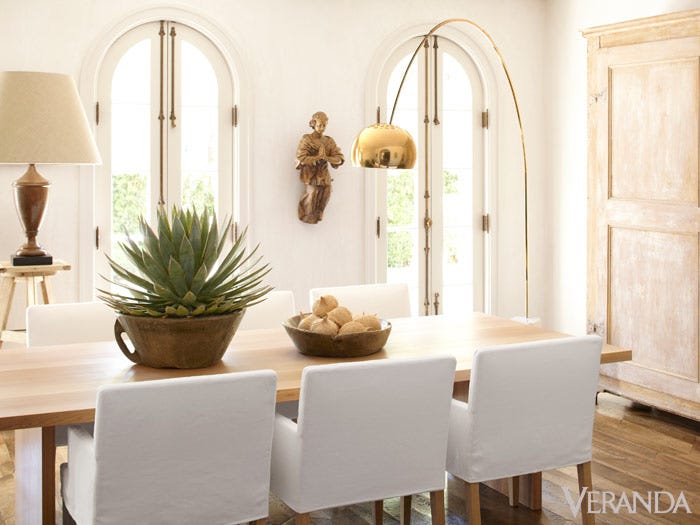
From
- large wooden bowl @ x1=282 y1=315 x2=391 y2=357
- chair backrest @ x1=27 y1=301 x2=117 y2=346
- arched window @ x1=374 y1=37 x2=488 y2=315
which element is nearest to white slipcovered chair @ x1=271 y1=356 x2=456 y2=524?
large wooden bowl @ x1=282 y1=315 x2=391 y2=357

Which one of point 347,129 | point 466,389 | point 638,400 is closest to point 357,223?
point 347,129

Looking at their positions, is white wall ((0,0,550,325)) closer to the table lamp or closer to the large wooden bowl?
the table lamp

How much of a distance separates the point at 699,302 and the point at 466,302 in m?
1.88

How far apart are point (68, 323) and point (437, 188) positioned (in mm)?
2998

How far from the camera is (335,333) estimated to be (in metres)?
3.19

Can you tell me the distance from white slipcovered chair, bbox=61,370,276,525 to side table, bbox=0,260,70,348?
2.08 metres

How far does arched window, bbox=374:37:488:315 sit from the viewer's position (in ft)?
19.4

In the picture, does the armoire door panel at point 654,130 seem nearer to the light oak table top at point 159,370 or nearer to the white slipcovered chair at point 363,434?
the light oak table top at point 159,370

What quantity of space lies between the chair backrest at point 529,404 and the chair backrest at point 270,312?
1.34 meters

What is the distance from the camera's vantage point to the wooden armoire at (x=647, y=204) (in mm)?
4613

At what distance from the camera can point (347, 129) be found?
5742mm

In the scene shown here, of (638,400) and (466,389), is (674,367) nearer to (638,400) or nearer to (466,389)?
(638,400)

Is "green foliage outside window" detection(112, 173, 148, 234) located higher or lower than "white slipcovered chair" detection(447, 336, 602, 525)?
higher

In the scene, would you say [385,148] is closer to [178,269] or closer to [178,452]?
[178,269]
